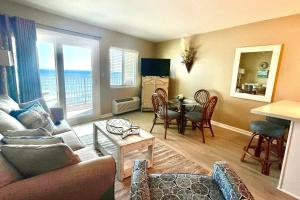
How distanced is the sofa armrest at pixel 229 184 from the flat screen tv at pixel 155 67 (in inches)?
155

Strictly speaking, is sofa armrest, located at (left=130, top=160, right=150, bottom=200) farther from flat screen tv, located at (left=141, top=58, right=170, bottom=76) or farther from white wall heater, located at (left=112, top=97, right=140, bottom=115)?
flat screen tv, located at (left=141, top=58, right=170, bottom=76)

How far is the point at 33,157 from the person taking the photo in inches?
40.0

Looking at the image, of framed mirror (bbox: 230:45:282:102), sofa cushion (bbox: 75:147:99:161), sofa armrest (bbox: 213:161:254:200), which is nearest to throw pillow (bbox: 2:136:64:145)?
sofa cushion (bbox: 75:147:99:161)

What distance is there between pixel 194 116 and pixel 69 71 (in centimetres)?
292

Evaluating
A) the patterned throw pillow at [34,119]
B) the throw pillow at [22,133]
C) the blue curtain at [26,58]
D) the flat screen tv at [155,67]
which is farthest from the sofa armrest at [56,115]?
the flat screen tv at [155,67]

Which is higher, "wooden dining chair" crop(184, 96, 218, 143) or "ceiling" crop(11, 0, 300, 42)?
"ceiling" crop(11, 0, 300, 42)

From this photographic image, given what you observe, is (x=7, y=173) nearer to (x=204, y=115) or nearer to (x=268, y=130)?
(x=268, y=130)

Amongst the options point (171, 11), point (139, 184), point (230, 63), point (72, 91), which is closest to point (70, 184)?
point (139, 184)

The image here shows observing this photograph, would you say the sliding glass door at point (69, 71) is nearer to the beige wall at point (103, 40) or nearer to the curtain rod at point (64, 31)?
the curtain rod at point (64, 31)

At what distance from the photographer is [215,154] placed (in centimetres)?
265

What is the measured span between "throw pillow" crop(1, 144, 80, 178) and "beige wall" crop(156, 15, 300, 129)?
11.8 feet

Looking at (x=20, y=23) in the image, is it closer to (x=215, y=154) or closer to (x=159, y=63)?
(x=159, y=63)

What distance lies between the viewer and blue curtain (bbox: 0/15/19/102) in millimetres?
2596

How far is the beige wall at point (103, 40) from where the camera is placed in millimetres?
2865
